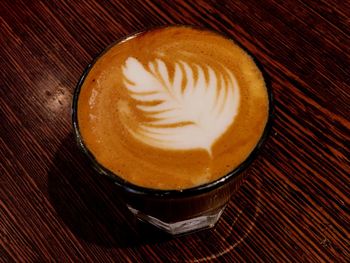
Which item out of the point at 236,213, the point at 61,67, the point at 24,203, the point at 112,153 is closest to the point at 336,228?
the point at 236,213

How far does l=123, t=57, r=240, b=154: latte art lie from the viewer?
0.83m

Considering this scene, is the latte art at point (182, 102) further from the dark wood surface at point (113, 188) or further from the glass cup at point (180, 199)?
the dark wood surface at point (113, 188)

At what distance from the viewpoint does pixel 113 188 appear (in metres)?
0.84

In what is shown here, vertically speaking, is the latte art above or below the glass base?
above

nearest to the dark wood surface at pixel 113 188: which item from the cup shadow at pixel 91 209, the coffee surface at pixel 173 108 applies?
the cup shadow at pixel 91 209

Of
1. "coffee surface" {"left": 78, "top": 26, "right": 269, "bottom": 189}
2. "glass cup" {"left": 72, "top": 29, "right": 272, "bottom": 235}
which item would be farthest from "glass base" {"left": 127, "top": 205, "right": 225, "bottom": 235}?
"coffee surface" {"left": 78, "top": 26, "right": 269, "bottom": 189}

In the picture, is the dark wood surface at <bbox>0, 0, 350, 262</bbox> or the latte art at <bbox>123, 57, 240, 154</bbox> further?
the dark wood surface at <bbox>0, 0, 350, 262</bbox>

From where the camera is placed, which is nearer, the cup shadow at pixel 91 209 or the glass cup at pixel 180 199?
the glass cup at pixel 180 199

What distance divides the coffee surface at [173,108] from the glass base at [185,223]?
172 mm

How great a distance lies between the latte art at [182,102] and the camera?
827 mm

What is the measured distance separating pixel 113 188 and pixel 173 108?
0.20 metres

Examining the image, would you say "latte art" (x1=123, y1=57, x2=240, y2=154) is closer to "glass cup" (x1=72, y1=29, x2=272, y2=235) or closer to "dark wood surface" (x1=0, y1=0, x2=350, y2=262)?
"glass cup" (x1=72, y1=29, x2=272, y2=235)

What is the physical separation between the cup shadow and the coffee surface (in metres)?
0.15

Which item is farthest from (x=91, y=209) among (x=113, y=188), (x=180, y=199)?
(x=180, y=199)
